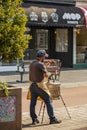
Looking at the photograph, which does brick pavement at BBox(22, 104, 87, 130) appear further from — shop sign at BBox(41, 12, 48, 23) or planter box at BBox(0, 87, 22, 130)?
shop sign at BBox(41, 12, 48, 23)

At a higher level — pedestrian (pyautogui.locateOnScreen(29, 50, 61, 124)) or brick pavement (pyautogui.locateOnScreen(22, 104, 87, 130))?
pedestrian (pyautogui.locateOnScreen(29, 50, 61, 124))

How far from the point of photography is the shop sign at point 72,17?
Answer: 26.6 metres

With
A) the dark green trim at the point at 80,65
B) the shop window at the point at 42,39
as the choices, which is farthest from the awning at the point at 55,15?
the dark green trim at the point at 80,65

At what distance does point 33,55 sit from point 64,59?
2.68 meters

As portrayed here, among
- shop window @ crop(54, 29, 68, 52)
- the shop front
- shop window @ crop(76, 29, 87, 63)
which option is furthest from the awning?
shop window @ crop(54, 29, 68, 52)

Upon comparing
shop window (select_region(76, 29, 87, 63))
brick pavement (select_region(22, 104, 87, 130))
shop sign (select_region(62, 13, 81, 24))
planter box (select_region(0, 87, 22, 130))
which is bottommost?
shop window (select_region(76, 29, 87, 63))

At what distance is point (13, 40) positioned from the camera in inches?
364

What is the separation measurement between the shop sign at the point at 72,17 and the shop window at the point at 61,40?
6.73ft

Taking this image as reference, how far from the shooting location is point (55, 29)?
29.0 metres

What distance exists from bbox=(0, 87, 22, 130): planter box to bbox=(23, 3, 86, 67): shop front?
609 inches

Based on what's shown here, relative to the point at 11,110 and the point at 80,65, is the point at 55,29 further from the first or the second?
the point at 11,110

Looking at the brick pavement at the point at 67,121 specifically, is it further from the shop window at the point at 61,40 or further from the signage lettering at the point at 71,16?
the shop window at the point at 61,40

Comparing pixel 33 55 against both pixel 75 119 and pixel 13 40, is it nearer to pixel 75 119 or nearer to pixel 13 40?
pixel 75 119

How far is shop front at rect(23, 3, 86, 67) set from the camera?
2563 cm
